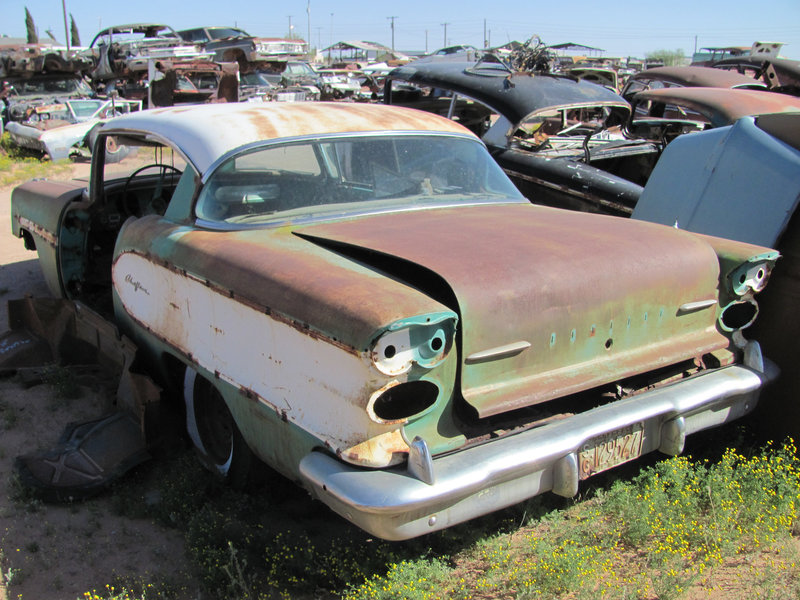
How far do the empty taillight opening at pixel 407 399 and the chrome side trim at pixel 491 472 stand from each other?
0.61 ft

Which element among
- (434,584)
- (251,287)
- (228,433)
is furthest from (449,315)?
(228,433)

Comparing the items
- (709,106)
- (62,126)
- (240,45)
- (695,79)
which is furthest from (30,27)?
(709,106)

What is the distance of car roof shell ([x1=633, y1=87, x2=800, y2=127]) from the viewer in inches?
→ 254

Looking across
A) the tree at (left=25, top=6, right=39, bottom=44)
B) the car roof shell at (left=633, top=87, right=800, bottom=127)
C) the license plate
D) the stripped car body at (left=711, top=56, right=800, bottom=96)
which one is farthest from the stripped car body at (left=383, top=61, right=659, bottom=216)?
the tree at (left=25, top=6, right=39, bottom=44)

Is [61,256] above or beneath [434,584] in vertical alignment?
above

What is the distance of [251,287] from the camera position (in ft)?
8.75

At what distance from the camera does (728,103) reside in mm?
6574

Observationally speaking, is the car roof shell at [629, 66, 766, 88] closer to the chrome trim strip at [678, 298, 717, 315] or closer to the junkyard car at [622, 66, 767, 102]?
the junkyard car at [622, 66, 767, 102]

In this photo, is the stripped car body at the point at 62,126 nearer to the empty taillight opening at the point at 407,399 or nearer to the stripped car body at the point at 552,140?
the stripped car body at the point at 552,140

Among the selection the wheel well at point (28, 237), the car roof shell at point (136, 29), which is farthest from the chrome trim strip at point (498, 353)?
the car roof shell at point (136, 29)

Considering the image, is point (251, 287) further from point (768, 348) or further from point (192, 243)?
point (768, 348)

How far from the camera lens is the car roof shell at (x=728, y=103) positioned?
254 inches

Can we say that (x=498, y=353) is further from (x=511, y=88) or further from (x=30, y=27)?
(x=30, y=27)

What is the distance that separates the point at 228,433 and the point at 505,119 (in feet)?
16.0
